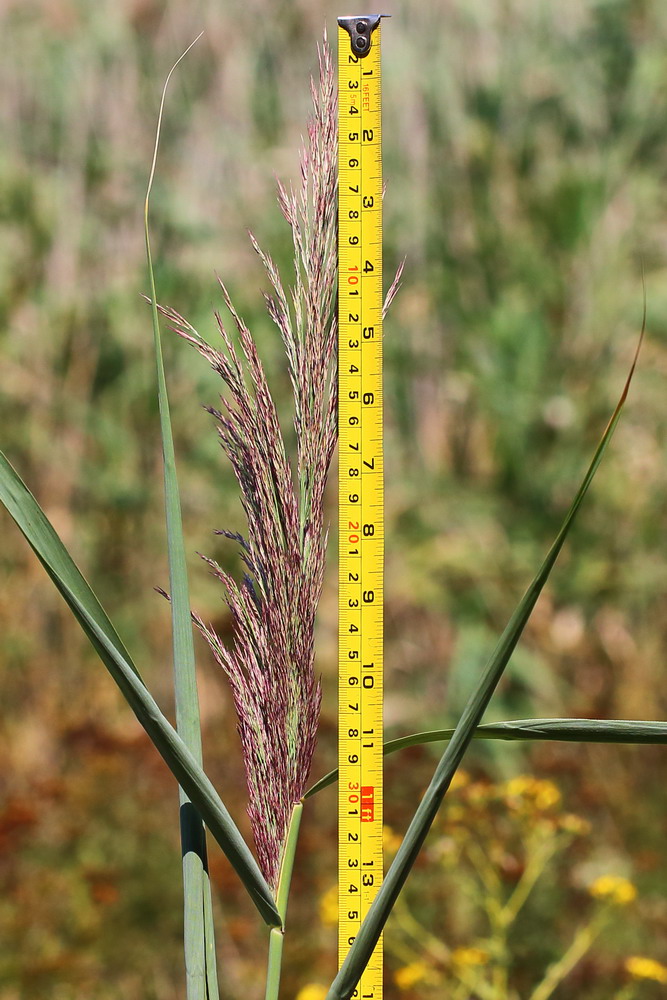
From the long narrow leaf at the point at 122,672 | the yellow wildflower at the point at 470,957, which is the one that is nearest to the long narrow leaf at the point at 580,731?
the long narrow leaf at the point at 122,672

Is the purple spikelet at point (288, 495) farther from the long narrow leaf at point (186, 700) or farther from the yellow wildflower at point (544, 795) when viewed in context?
the yellow wildflower at point (544, 795)

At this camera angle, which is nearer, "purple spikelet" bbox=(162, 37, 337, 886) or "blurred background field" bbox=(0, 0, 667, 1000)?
"purple spikelet" bbox=(162, 37, 337, 886)

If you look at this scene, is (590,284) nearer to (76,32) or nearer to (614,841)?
(614,841)

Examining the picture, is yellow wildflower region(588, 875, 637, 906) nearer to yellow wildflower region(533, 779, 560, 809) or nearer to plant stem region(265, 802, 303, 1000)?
yellow wildflower region(533, 779, 560, 809)

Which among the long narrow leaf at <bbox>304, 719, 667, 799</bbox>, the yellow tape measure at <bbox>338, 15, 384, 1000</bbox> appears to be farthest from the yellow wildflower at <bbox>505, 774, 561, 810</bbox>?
the long narrow leaf at <bbox>304, 719, 667, 799</bbox>

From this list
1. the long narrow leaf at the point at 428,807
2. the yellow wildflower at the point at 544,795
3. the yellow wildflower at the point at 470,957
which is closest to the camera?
the long narrow leaf at the point at 428,807

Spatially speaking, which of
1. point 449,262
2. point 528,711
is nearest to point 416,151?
point 449,262

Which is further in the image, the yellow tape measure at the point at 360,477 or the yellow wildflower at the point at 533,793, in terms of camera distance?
the yellow wildflower at the point at 533,793
